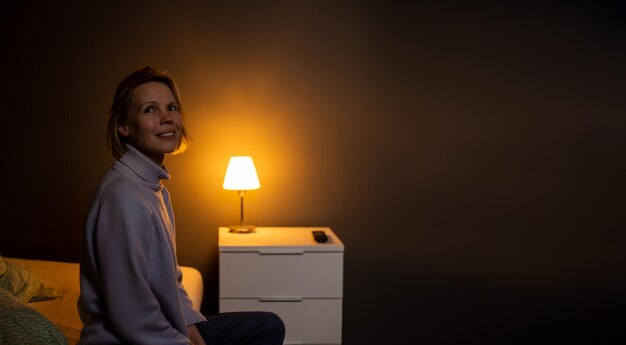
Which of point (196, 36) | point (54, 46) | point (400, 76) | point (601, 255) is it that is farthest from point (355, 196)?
point (54, 46)

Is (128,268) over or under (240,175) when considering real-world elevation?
under

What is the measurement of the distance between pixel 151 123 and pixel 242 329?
0.64 m

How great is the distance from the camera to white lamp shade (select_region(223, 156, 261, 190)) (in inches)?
106

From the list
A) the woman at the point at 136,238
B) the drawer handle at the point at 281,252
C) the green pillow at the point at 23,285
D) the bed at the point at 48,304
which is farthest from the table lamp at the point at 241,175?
the woman at the point at 136,238

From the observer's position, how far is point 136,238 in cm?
141

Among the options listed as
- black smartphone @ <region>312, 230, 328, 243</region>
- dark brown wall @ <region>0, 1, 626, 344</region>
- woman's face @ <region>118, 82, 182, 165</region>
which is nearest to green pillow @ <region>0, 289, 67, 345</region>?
woman's face @ <region>118, 82, 182, 165</region>

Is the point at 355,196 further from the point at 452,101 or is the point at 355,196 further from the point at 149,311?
the point at 149,311

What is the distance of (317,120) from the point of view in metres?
2.92

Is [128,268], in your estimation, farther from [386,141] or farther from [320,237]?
[386,141]

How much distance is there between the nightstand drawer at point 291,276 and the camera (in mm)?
2500

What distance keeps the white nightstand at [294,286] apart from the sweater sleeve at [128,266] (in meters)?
1.06

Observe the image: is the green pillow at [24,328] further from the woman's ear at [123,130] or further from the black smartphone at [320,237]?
the black smartphone at [320,237]

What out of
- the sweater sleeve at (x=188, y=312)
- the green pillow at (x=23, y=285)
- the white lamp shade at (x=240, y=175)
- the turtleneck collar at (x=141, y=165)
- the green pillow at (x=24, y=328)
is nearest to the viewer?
the green pillow at (x=24, y=328)

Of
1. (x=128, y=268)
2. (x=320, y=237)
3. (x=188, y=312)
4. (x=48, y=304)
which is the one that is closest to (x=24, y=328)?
(x=128, y=268)
